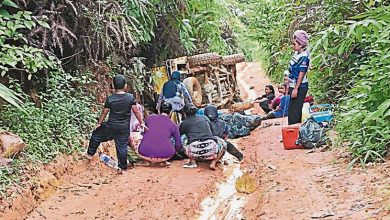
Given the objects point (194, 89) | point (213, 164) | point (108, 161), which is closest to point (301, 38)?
point (213, 164)

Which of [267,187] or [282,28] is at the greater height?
[282,28]

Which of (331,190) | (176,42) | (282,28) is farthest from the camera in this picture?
(282,28)

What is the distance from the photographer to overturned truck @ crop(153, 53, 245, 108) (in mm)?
12195

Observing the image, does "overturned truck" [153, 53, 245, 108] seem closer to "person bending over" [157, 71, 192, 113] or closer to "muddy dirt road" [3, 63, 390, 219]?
"person bending over" [157, 71, 192, 113]

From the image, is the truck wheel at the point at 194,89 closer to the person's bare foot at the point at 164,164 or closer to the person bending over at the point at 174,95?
the person bending over at the point at 174,95

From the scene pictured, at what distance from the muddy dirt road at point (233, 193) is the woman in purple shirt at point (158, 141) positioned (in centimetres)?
22

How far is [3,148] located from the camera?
18.7 feet

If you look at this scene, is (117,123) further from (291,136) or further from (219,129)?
(291,136)

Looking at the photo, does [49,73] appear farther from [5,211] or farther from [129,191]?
[5,211]

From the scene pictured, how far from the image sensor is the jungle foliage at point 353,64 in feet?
16.7

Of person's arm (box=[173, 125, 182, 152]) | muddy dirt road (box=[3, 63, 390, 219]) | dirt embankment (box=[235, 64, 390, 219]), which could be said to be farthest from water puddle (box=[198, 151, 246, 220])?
person's arm (box=[173, 125, 182, 152])

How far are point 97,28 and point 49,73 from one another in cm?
127

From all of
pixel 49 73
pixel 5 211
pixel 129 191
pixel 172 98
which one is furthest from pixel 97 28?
pixel 5 211

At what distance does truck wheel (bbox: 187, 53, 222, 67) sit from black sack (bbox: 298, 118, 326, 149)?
5.86 metres
